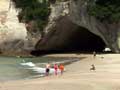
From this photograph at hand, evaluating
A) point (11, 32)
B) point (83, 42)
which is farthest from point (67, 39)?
point (11, 32)

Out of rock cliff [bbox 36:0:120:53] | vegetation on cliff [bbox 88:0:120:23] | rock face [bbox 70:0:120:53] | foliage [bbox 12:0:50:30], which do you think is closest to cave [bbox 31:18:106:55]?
rock cliff [bbox 36:0:120:53]

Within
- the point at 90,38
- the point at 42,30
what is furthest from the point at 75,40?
the point at 42,30

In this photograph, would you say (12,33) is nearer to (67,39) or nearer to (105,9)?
(67,39)

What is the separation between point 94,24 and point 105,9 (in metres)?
2.85

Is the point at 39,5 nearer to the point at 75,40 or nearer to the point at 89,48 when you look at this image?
the point at 75,40

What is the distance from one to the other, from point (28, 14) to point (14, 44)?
4655 millimetres

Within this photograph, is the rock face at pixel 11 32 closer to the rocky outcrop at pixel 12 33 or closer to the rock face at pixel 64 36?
the rocky outcrop at pixel 12 33

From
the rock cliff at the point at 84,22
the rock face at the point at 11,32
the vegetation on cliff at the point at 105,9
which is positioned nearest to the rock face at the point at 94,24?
the rock cliff at the point at 84,22

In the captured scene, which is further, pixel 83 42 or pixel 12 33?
pixel 83 42

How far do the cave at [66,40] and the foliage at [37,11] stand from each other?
5.75 ft

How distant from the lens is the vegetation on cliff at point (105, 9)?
156 feet

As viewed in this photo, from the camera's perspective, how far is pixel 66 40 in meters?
57.4

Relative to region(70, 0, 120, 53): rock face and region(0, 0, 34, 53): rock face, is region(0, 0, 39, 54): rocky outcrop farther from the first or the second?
region(70, 0, 120, 53): rock face

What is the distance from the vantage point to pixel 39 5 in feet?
169
